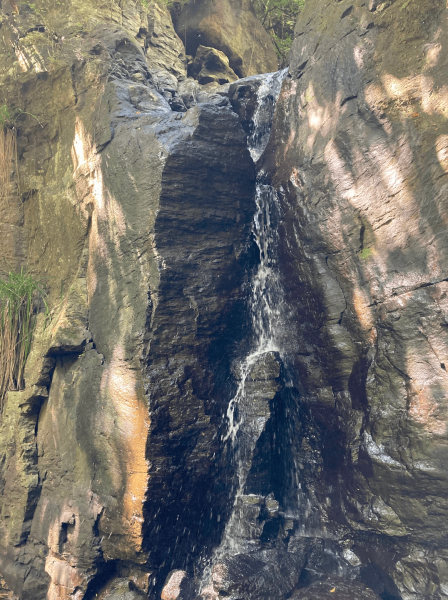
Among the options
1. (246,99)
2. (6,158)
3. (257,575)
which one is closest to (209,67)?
(246,99)

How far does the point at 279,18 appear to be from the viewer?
10.7m

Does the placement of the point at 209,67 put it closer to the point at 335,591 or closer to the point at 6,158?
the point at 6,158

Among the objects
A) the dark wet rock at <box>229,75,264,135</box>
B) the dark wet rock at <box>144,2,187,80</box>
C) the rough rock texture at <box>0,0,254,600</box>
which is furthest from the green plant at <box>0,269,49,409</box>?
the dark wet rock at <box>144,2,187,80</box>

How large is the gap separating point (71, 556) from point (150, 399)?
176 centimetres

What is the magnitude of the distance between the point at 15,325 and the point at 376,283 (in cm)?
441

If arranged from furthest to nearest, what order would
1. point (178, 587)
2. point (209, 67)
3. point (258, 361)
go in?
1. point (209, 67)
2. point (258, 361)
3. point (178, 587)

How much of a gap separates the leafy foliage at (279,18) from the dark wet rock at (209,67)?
101 inches

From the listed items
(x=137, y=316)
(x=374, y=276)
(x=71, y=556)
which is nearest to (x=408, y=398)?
(x=374, y=276)

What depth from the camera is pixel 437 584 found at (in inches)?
153

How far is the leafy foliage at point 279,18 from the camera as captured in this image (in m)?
10.5

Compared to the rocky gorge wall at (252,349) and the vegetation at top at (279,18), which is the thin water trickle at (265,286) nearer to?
the rocky gorge wall at (252,349)

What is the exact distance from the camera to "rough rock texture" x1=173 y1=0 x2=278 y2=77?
894cm

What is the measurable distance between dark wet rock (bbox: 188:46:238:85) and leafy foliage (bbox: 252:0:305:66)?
2577 millimetres

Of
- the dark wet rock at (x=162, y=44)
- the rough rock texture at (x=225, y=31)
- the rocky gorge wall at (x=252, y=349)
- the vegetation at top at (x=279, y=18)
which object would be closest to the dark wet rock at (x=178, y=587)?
the rocky gorge wall at (x=252, y=349)
